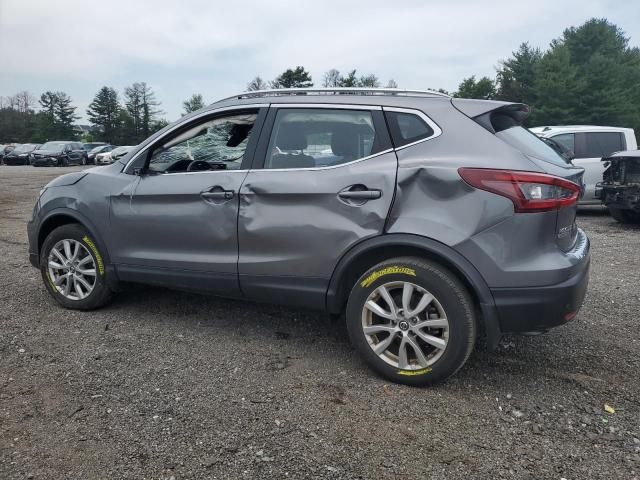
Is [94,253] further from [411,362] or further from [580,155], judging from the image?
[580,155]

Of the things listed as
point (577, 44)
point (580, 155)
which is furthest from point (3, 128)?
point (580, 155)

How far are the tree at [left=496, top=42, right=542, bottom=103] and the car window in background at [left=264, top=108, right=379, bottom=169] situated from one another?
46.7 meters

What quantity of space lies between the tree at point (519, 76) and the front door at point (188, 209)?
46.7 m

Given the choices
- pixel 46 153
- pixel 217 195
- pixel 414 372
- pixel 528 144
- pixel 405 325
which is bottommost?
pixel 414 372

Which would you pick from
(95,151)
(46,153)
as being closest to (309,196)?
(46,153)

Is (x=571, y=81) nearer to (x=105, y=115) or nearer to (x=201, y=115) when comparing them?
(x=201, y=115)

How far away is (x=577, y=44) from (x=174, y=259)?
57.5 m

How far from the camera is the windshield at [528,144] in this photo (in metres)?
3.01

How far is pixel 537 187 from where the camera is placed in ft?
9.25

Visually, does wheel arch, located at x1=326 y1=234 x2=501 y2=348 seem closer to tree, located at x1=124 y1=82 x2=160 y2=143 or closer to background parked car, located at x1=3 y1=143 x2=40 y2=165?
background parked car, located at x1=3 y1=143 x2=40 y2=165

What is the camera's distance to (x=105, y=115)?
78.7 m

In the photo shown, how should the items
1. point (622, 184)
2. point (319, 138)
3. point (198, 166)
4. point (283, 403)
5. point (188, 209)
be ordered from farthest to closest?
point (622, 184) < point (198, 166) < point (188, 209) < point (319, 138) < point (283, 403)

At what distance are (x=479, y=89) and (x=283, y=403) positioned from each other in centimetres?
5260

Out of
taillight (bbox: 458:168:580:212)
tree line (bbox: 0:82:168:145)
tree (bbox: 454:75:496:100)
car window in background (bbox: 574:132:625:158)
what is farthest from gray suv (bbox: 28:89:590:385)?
tree line (bbox: 0:82:168:145)
